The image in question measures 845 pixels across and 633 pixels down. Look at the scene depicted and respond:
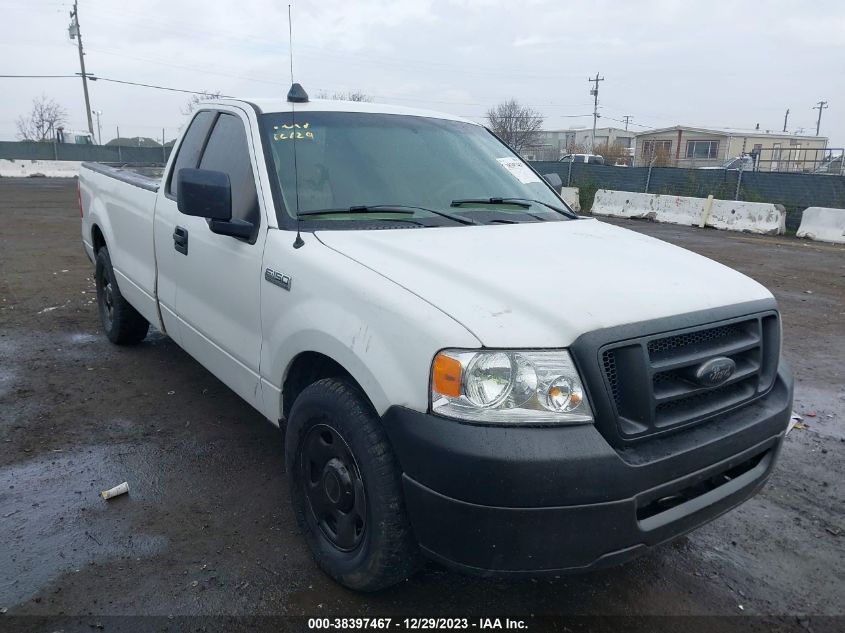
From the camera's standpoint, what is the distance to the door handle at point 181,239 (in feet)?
12.3

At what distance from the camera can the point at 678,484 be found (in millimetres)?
2230

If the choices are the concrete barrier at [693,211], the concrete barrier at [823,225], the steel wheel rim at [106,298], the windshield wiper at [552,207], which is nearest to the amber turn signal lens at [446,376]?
the windshield wiper at [552,207]

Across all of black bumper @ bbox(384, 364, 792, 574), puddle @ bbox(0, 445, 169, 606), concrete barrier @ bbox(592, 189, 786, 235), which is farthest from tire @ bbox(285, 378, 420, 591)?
concrete barrier @ bbox(592, 189, 786, 235)

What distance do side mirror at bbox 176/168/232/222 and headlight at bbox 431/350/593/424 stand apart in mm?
1455

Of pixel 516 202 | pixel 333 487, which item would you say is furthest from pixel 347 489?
pixel 516 202

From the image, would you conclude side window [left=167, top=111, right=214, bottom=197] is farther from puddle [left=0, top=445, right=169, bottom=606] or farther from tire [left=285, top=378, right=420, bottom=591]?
tire [left=285, top=378, right=420, bottom=591]

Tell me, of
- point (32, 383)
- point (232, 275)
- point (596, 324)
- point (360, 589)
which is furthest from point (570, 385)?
point (32, 383)

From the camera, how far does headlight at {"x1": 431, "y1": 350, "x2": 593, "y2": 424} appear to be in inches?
81.9

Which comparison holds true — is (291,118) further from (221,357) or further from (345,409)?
(345,409)

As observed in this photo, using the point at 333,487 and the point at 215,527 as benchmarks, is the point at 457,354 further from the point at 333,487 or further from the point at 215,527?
the point at 215,527

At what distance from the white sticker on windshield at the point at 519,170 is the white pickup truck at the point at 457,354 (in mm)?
247

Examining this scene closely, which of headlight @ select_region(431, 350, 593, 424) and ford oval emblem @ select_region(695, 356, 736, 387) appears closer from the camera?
headlight @ select_region(431, 350, 593, 424)

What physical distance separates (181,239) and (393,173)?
1.29 meters

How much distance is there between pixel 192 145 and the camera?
13.8 ft
